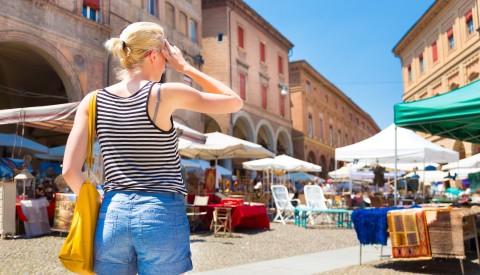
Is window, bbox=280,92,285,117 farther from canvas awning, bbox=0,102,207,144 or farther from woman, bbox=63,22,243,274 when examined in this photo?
woman, bbox=63,22,243,274

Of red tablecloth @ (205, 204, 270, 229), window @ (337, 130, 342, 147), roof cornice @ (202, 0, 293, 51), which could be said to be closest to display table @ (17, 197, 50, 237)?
red tablecloth @ (205, 204, 270, 229)

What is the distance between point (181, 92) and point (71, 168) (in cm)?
51

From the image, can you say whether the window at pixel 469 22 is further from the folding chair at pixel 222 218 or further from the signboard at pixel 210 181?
the folding chair at pixel 222 218

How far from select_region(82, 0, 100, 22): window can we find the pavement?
13094 millimetres

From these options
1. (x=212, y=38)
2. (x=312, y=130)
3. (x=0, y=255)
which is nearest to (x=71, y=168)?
(x=0, y=255)

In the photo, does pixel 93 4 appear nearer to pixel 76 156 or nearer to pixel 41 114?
pixel 41 114

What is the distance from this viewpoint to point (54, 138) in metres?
22.2

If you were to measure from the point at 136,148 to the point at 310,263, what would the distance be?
16.8 ft

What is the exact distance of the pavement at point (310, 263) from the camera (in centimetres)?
562

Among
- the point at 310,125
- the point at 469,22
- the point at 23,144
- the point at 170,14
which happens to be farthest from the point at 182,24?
the point at 310,125

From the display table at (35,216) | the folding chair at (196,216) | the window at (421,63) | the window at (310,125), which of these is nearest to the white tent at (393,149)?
the folding chair at (196,216)

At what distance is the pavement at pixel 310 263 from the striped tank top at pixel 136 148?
13.0 feet

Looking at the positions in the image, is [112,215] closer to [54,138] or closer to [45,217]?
[45,217]

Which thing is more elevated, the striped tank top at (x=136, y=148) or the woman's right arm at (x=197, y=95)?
the woman's right arm at (x=197, y=95)
